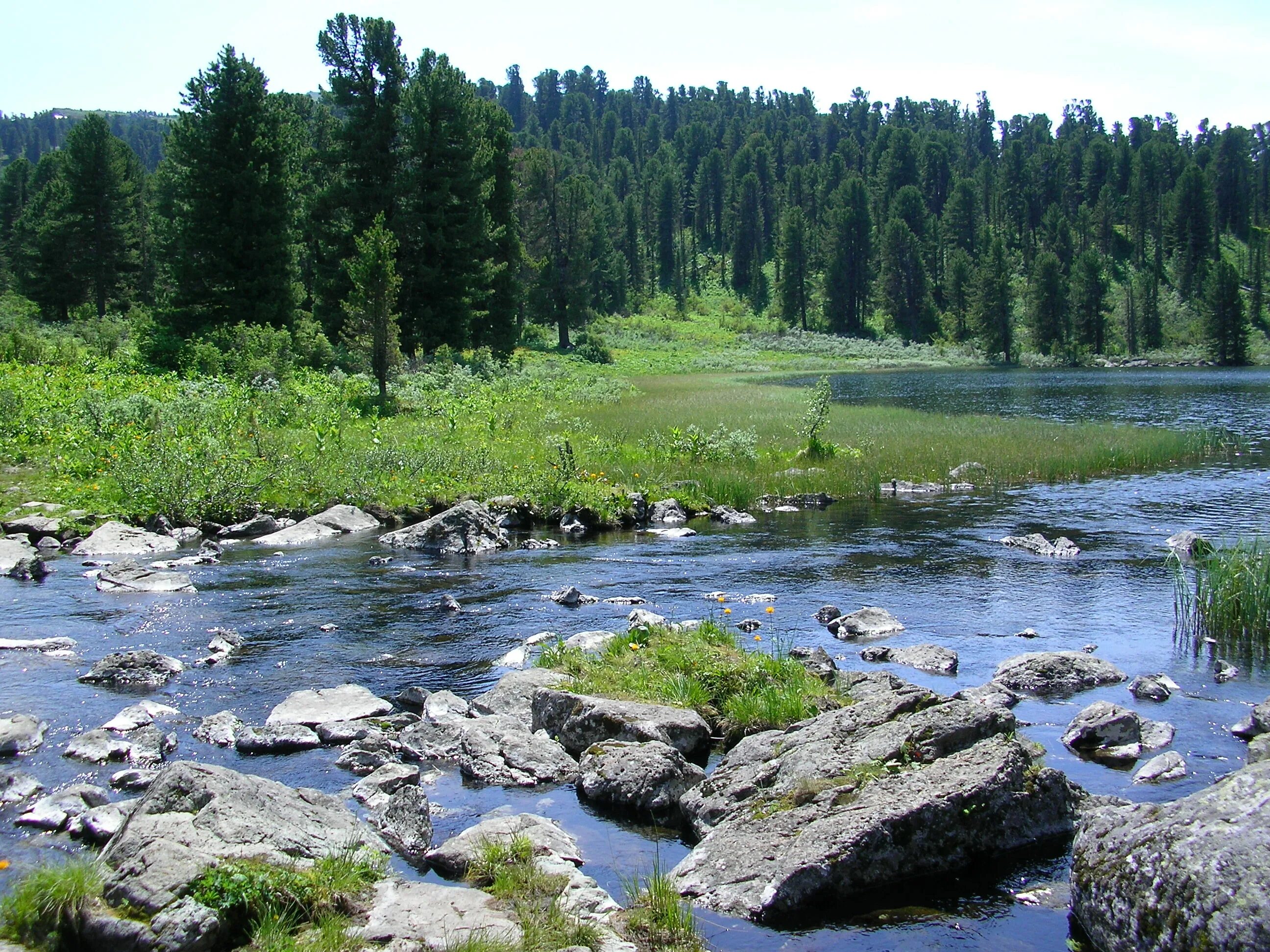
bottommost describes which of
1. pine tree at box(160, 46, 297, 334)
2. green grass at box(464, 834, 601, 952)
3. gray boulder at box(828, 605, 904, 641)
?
gray boulder at box(828, 605, 904, 641)

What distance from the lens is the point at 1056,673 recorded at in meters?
11.9

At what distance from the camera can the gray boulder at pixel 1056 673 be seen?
1174cm

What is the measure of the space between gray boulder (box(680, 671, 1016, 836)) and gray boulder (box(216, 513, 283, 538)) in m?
15.9

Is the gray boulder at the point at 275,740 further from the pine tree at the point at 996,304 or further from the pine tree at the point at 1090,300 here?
the pine tree at the point at 1090,300

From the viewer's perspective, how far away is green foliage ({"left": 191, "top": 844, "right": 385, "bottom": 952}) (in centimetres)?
601

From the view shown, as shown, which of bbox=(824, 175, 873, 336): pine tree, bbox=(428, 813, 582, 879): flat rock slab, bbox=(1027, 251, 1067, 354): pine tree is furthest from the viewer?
bbox=(824, 175, 873, 336): pine tree

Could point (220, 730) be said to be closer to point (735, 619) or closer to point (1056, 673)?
point (735, 619)

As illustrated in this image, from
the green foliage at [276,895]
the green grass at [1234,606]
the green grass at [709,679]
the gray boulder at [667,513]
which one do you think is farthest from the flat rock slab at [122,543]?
the green grass at [1234,606]

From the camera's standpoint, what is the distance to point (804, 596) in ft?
54.6

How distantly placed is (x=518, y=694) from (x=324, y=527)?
1264 centimetres

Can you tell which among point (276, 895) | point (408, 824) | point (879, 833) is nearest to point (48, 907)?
point (276, 895)

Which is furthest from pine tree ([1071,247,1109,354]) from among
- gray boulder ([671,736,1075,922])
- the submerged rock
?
gray boulder ([671,736,1075,922])

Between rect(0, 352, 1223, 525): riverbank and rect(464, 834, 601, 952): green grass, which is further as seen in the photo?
rect(0, 352, 1223, 525): riverbank

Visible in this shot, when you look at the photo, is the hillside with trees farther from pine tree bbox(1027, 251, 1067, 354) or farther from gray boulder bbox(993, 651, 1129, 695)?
gray boulder bbox(993, 651, 1129, 695)
